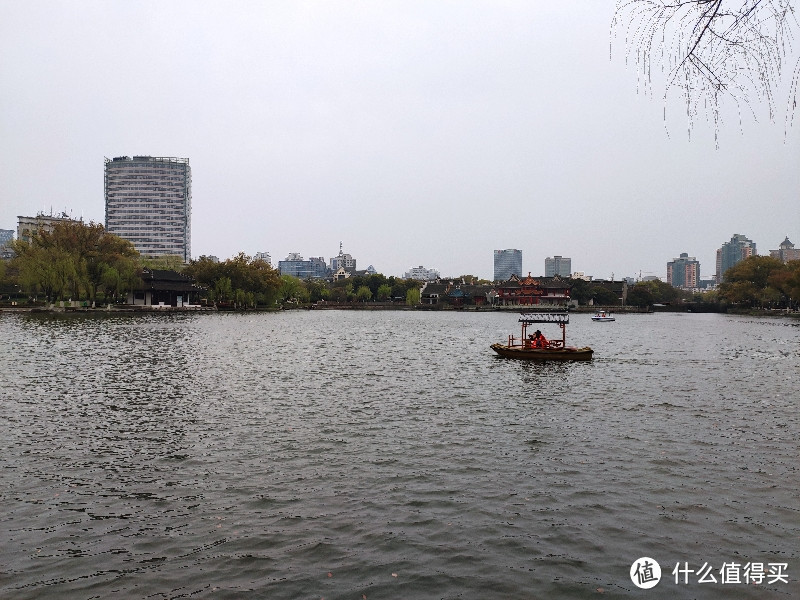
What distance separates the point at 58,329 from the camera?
176 feet

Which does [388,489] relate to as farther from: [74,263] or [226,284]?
[226,284]

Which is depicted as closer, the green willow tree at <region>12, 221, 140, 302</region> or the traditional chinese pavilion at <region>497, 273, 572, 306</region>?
the green willow tree at <region>12, 221, 140, 302</region>

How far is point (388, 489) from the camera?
1212 centimetres

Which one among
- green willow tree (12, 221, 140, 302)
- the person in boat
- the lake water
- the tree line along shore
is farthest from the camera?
the tree line along shore

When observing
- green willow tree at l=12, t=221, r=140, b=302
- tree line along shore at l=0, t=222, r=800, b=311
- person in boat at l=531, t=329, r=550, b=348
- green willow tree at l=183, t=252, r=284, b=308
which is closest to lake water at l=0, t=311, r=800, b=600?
person in boat at l=531, t=329, r=550, b=348

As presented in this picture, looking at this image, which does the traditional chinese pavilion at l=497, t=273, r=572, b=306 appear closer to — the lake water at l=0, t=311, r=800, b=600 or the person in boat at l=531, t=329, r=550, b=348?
the person in boat at l=531, t=329, r=550, b=348

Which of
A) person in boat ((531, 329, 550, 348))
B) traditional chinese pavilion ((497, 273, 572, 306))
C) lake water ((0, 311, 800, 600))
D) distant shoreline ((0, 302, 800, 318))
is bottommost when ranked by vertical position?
lake water ((0, 311, 800, 600))

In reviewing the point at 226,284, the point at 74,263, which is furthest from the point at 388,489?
the point at 226,284

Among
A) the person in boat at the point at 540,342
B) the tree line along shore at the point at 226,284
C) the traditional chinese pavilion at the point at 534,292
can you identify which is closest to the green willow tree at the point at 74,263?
the tree line along shore at the point at 226,284

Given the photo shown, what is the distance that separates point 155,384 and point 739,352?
44.9 metres

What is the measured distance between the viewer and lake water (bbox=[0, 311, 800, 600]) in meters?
8.41

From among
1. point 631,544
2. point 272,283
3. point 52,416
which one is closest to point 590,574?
point 631,544

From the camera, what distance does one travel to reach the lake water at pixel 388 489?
8.41 meters

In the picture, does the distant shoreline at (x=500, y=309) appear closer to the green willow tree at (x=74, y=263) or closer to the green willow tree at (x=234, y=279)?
the green willow tree at (x=234, y=279)
